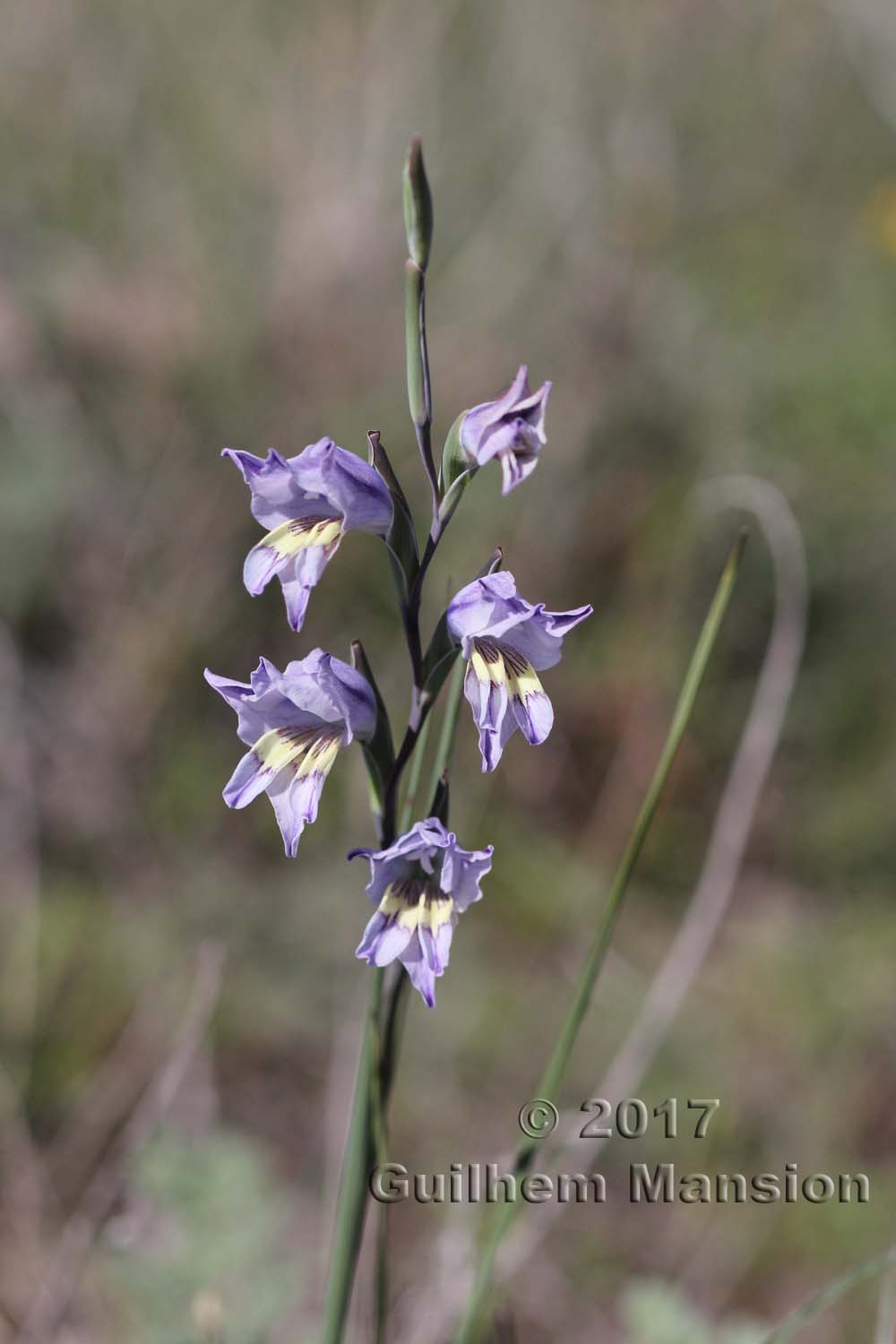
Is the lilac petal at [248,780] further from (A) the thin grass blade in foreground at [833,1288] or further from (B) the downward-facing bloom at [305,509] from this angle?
(A) the thin grass blade in foreground at [833,1288]

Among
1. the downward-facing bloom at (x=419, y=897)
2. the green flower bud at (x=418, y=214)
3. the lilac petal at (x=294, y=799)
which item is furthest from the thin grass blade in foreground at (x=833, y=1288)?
the green flower bud at (x=418, y=214)

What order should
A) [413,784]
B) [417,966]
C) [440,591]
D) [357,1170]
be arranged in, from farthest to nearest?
[440,591]
[413,784]
[357,1170]
[417,966]

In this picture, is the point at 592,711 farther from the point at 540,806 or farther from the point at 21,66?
the point at 21,66

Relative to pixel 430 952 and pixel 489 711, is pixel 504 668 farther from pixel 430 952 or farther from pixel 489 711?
pixel 430 952

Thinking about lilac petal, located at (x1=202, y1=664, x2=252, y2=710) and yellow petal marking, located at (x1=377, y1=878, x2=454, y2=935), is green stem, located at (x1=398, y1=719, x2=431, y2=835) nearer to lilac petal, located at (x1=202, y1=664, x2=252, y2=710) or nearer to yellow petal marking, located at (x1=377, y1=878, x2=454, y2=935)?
yellow petal marking, located at (x1=377, y1=878, x2=454, y2=935)

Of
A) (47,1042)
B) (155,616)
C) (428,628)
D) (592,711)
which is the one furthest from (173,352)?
(47,1042)

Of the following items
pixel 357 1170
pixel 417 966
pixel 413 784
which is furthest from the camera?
pixel 413 784

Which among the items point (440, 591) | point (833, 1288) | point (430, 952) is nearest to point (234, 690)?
point (430, 952)
